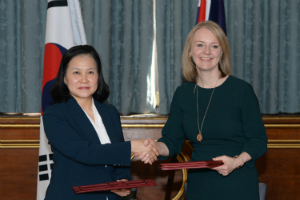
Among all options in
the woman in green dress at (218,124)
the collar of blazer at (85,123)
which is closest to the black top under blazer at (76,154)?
the collar of blazer at (85,123)

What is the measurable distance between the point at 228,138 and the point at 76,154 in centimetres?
85

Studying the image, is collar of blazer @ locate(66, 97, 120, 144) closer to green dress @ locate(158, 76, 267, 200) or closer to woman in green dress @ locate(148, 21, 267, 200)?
woman in green dress @ locate(148, 21, 267, 200)

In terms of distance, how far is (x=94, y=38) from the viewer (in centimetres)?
320

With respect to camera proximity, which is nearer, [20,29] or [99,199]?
[99,199]

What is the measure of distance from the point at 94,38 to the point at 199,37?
5.39 feet

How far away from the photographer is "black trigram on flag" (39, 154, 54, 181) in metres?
2.42

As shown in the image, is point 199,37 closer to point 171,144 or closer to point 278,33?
point 171,144

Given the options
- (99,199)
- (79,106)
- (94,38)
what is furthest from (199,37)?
(94,38)

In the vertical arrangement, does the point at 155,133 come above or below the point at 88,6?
below

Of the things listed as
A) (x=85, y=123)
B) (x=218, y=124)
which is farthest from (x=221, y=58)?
(x=85, y=123)

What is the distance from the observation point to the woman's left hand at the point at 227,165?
1.54 meters

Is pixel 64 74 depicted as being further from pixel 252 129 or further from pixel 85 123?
pixel 252 129

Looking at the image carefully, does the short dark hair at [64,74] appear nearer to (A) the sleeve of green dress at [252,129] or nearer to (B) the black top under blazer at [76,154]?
(B) the black top under blazer at [76,154]

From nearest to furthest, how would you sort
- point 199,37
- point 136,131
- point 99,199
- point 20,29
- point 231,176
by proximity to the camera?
point 99,199 < point 231,176 < point 199,37 < point 136,131 < point 20,29
